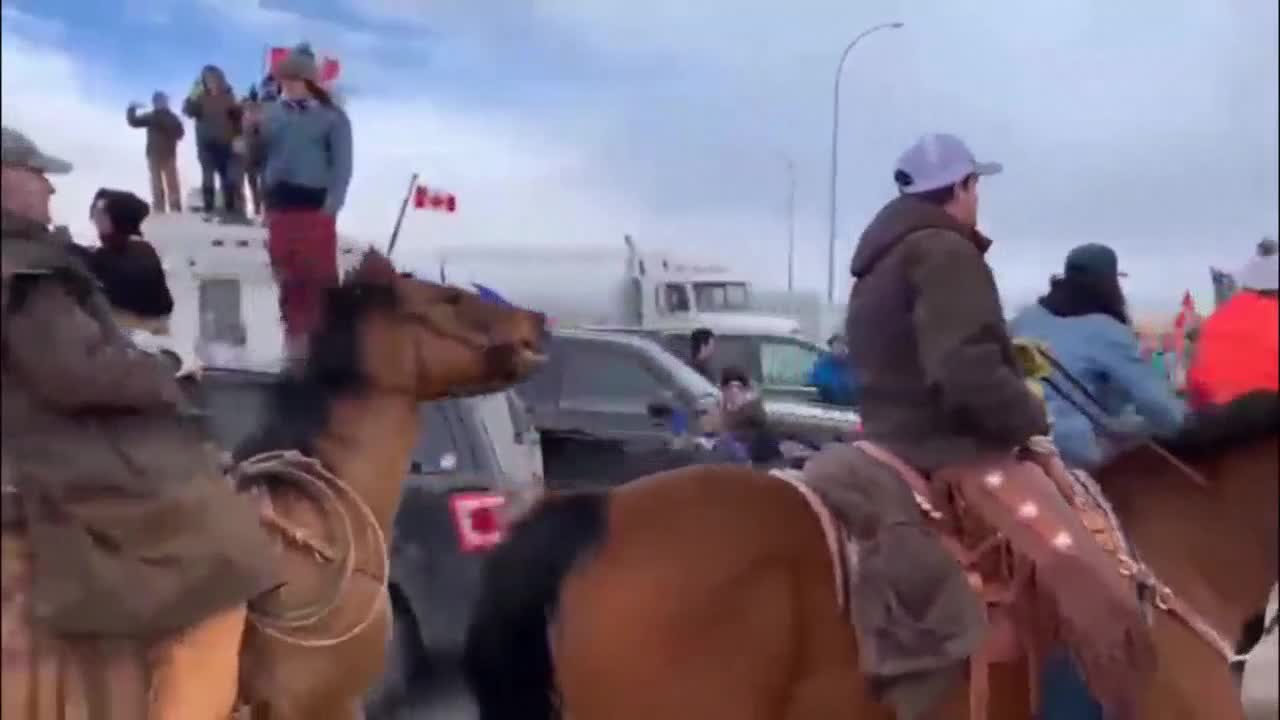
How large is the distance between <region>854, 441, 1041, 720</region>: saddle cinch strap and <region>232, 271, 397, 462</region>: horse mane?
57.7 inches

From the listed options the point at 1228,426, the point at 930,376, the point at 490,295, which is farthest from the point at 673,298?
the point at 930,376

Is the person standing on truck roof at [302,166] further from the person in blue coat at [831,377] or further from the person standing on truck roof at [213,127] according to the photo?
the person in blue coat at [831,377]

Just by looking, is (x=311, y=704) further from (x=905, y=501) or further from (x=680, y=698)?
(x=905, y=501)

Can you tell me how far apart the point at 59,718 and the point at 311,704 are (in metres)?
0.77

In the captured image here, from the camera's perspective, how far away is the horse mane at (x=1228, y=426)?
15.1 ft

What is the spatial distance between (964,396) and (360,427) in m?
1.68

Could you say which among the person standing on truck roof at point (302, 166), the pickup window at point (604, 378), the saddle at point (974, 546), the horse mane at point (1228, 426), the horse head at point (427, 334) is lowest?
the pickup window at point (604, 378)

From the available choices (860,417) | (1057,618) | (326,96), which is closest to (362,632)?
(860,417)

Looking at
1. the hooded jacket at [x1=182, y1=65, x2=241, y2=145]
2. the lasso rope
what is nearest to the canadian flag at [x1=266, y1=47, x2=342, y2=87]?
the hooded jacket at [x1=182, y1=65, x2=241, y2=145]

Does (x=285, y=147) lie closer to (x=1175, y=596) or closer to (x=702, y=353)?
(x=1175, y=596)

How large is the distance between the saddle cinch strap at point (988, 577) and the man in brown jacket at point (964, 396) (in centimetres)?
5

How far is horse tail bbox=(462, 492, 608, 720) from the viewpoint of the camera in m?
4.14

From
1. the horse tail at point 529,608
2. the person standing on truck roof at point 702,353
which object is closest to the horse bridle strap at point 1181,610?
the horse tail at point 529,608

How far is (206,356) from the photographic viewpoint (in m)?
8.16
